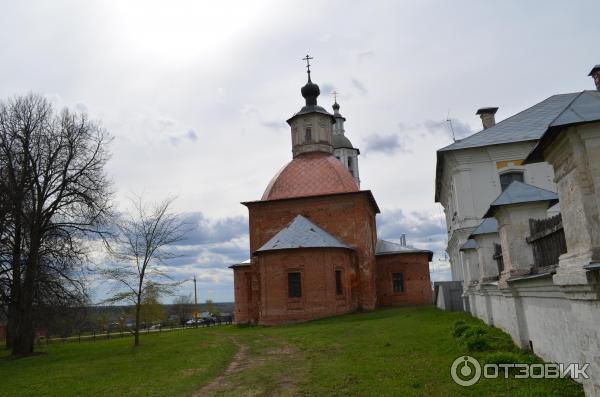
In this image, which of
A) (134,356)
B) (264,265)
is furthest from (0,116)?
(264,265)

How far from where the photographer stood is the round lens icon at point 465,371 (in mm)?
7814

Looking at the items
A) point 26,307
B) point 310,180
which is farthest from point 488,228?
point 310,180

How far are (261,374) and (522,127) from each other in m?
17.3

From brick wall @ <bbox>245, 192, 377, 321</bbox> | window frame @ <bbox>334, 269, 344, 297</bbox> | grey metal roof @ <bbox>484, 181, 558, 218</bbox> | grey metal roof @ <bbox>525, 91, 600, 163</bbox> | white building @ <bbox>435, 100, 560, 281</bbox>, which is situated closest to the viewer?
grey metal roof @ <bbox>525, 91, 600, 163</bbox>

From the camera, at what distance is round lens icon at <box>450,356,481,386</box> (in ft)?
25.6

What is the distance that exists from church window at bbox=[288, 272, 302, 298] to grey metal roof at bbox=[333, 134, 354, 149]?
26547 mm

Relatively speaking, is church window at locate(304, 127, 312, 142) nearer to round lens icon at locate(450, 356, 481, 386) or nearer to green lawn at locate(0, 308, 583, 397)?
green lawn at locate(0, 308, 583, 397)

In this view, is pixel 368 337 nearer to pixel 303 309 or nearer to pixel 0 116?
pixel 303 309

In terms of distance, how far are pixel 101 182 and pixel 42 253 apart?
4015mm

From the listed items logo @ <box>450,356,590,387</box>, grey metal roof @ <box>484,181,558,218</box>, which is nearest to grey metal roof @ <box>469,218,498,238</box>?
grey metal roof @ <box>484,181,558,218</box>

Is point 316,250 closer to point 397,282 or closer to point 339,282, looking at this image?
point 339,282

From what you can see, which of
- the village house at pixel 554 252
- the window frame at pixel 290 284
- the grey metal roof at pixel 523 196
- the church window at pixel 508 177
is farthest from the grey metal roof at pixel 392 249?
the grey metal roof at pixel 523 196

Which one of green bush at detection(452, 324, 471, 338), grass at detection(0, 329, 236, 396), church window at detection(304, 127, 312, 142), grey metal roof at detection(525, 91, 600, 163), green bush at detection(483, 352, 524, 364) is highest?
church window at detection(304, 127, 312, 142)

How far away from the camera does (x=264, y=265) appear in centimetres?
2683
